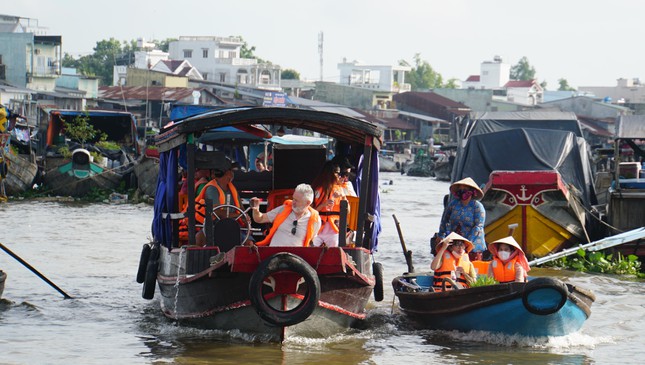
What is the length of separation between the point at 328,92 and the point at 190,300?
203ft

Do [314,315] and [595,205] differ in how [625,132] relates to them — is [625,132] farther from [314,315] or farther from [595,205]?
[314,315]

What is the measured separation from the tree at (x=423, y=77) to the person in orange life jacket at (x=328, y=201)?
10557 centimetres

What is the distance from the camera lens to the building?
2053 inches

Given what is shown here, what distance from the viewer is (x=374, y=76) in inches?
3698

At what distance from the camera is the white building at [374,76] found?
88438 millimetres

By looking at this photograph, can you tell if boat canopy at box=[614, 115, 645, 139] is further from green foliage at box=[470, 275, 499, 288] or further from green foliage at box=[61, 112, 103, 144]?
green foliage at box=[61, 112, 103, 144]

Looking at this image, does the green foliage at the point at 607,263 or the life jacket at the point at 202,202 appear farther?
the green foliage at the point at 607,263

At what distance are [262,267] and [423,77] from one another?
111304mm

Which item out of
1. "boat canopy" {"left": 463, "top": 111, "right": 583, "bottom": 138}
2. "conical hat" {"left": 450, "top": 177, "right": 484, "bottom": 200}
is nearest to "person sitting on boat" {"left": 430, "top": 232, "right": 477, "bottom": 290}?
"conical hat" {"left": 450, "top": 177, "right": 484, "bottom": 200}

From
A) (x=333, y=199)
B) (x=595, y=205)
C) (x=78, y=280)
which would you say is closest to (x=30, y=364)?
(x=333, y=199)

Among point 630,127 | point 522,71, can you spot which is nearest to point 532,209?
point 630,127

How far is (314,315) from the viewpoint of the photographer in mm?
10125

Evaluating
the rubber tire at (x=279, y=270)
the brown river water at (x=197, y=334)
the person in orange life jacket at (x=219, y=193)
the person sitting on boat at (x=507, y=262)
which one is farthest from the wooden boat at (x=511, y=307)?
the person in orange life jacket at (x=219, y=193)

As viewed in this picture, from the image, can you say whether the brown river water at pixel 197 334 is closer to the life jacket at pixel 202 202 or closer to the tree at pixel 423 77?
the life jacket at pixel 202 202
